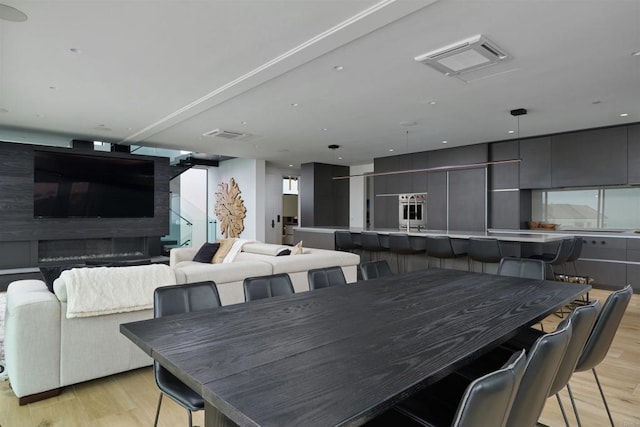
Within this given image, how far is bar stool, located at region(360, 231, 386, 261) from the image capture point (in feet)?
20.5

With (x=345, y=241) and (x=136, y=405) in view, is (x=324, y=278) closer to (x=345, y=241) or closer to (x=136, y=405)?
(x=136, y=405)

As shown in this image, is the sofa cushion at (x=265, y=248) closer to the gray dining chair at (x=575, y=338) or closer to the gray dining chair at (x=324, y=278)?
the gray dining chair at (x=324, y=278)

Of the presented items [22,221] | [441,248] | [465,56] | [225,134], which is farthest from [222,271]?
[22,221]

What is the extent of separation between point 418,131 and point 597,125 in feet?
9.05

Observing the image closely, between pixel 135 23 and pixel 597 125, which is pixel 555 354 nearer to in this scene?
pixel 135 23

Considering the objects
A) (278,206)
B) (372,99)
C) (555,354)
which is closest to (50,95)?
(372,99)

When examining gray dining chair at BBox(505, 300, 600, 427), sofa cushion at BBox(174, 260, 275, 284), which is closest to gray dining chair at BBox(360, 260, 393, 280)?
sofa cushion at BBox(174, 260, 275, 284)

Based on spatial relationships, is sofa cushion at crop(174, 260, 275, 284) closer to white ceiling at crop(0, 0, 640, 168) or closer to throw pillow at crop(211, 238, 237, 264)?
white ceiling at crop(0, 0, 640, 168)

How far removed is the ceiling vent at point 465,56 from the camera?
3113 millimetres

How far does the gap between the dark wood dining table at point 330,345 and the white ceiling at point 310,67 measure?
6.54ft

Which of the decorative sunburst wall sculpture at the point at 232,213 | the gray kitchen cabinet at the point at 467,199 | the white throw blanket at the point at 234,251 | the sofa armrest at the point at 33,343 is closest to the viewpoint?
the sofa armrest at the point at 33,343

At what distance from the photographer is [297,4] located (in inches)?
102

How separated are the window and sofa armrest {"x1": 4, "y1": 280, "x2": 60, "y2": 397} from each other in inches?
301

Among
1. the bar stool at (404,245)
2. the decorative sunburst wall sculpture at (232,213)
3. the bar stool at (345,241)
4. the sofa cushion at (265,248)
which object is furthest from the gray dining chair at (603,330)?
the decorative sunburst wall sculpture at (232,213)
